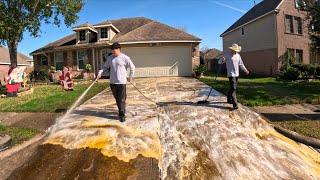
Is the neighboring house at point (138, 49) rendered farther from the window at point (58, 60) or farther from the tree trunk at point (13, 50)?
the tree trunk at point (13, 50)

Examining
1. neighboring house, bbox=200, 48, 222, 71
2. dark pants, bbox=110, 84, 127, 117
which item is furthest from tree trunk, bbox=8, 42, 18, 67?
neighboring house, bbox=200, 48, 222, 71

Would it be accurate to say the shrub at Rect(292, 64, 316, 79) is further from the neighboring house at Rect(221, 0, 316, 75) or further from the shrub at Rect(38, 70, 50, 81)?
the shrub at Rect(38, 70, 50, 81)

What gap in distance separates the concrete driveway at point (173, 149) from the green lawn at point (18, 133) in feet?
2.25

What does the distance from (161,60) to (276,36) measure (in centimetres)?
910

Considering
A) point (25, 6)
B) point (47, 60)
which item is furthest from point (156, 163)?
point (47, 60)

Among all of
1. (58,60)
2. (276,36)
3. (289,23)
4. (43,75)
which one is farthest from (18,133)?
(289,23)

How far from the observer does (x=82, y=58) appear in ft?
96.6

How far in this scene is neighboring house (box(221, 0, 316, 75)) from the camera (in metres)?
28.1

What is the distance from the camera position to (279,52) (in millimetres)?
27891

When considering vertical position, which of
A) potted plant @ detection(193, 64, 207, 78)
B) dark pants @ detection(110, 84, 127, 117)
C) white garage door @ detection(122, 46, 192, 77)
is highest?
white garage door @ detection(122, 46, 192, 77)

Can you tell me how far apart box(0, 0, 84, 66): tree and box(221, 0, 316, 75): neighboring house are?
14.5m

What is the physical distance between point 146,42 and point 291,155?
18899 millimetres

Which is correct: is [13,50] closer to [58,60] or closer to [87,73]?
[87,73]

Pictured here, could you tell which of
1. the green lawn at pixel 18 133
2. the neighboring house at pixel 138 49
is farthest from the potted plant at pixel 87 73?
the green lawn at pixel 18 133
